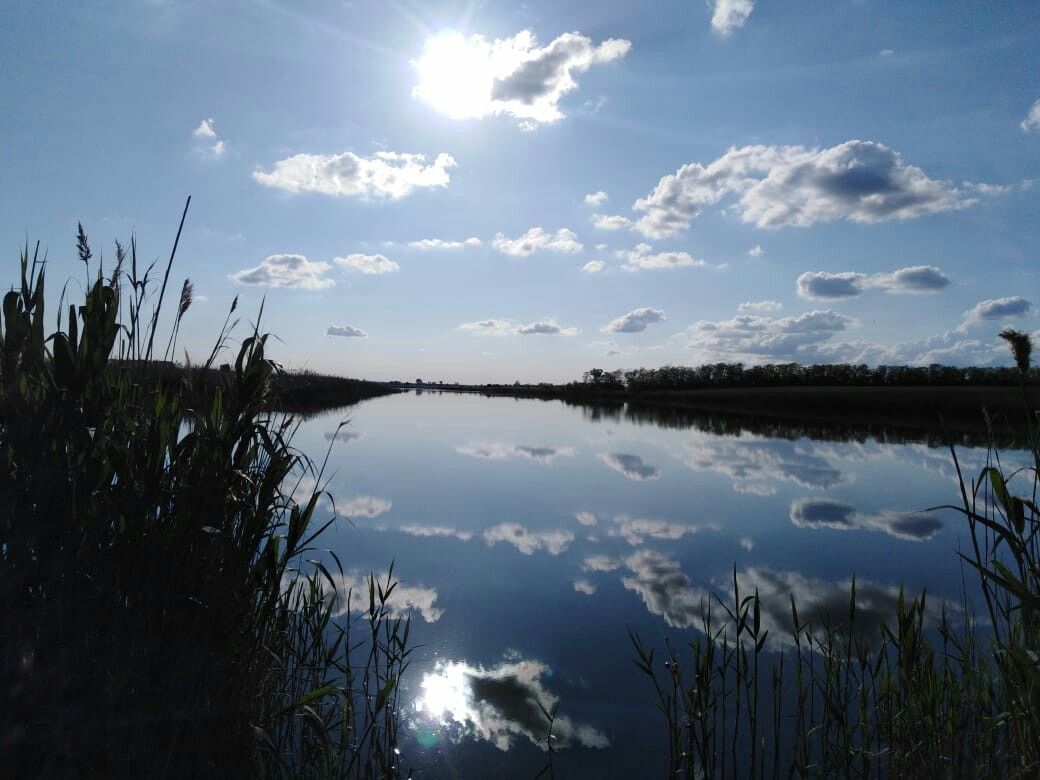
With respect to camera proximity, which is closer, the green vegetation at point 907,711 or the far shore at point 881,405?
the green vegetation at point 907,711

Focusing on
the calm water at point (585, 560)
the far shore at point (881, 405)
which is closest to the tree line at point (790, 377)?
the far shore at point (881, 405)

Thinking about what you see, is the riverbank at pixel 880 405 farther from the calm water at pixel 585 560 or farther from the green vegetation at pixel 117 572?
the green vegetation at pixel 117 572

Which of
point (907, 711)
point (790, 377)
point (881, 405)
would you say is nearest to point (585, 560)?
point (907, 711)

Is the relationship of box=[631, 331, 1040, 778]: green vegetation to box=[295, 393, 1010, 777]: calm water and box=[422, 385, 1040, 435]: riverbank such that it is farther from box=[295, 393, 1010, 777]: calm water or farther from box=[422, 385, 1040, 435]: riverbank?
box=[422, 385, 1040, 435]: riverbank

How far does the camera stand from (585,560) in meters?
4.89

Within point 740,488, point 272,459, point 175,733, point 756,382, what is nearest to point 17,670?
point 175,733

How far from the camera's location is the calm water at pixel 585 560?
2572 millimetres

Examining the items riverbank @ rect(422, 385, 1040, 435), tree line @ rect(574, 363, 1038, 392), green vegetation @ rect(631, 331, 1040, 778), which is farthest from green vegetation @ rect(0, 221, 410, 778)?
tree line @ rect(574, 363, 1038, 392)

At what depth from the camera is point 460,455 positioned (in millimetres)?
10922

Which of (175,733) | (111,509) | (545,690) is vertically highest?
(111,509)

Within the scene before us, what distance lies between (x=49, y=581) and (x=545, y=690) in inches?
86.2

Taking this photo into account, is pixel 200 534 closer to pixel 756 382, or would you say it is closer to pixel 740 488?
pixel 740 488

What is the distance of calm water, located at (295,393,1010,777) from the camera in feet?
8.44

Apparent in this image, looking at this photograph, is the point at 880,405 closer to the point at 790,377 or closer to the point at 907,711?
the point at 790,377
